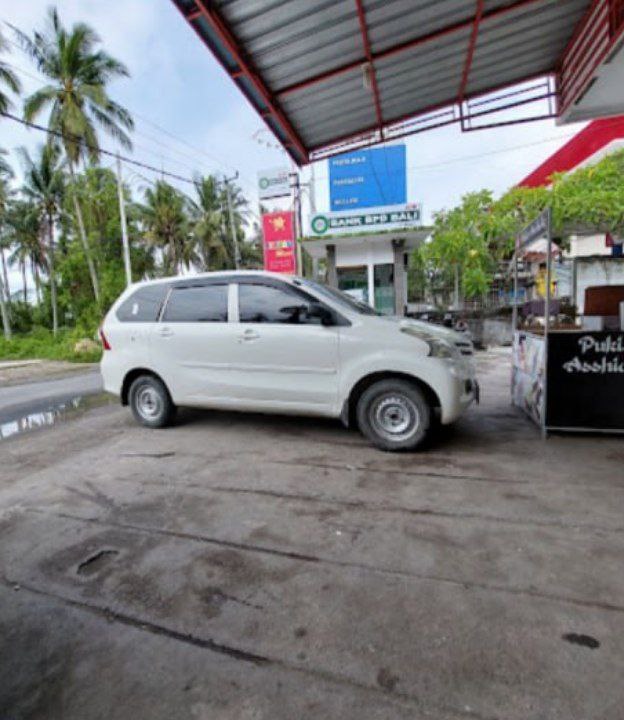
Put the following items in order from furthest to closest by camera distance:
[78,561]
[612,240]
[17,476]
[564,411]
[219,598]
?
[612,240], [564,411], [17,476], [78,561], [219,598]

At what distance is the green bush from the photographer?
63.3ft

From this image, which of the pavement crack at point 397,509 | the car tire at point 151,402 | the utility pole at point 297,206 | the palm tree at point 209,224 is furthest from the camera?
the palm tree at point 209,224

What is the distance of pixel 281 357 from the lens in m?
4.57

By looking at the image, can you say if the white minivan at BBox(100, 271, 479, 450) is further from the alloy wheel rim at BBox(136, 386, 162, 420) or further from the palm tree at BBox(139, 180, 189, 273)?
the palm tree at BBox(139, 180, 189, 273)

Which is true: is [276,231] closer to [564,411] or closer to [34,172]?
[564,411]

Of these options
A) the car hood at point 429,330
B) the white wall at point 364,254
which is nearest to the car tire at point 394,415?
the car hood at point 429,330

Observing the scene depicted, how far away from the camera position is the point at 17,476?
424 cm

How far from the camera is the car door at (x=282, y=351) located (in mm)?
4426

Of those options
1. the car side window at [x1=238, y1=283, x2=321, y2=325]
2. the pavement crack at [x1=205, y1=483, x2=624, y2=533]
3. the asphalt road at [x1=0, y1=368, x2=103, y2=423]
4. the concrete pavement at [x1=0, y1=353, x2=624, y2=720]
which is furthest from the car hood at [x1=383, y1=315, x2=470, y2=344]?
the asphalt road at [x1=0, y1=368, x2=103, y2=423]

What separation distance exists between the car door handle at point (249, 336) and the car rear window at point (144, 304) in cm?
125

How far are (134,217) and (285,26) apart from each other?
28276mm

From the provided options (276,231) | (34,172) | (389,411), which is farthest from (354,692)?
(34,172)

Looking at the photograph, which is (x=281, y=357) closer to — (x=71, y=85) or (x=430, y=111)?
(x=430, y=111)

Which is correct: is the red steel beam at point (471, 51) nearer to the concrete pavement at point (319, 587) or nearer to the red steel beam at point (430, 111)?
the red steel beam at point (430, 111)
